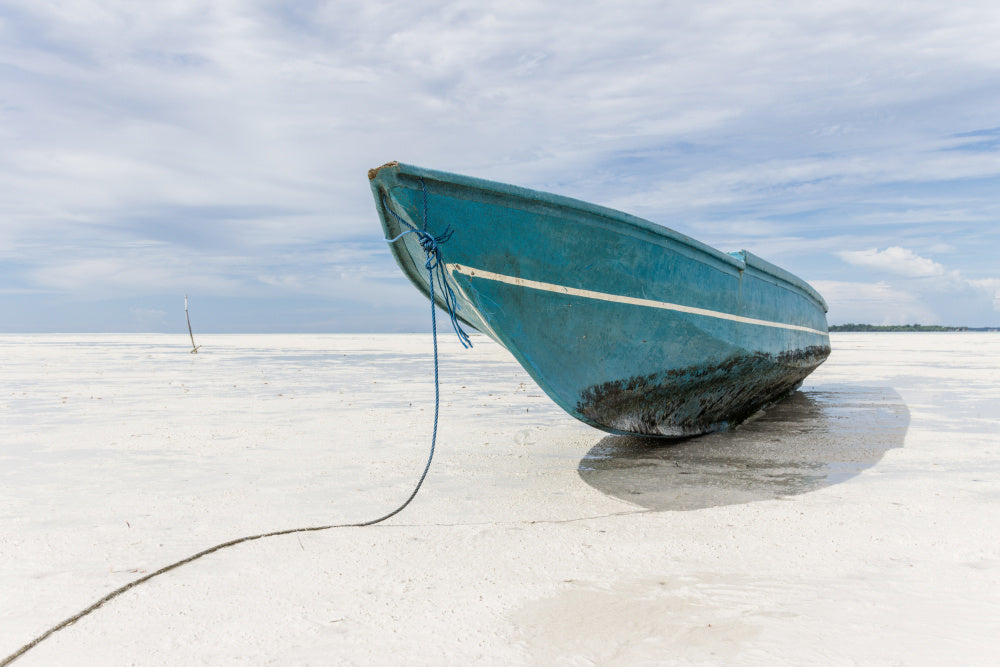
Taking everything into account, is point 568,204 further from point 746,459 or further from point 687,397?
point 746,459

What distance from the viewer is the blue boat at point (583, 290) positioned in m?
3.69

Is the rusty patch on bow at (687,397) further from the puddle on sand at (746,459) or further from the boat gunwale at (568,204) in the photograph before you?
the boat gunwale at (568,204)

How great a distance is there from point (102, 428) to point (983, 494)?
6949mm

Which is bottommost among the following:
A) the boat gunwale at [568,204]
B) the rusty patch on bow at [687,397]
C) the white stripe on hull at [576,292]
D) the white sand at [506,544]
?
the white sand at [506,544]

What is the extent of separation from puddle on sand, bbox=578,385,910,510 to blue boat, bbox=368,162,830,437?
291 millimetres

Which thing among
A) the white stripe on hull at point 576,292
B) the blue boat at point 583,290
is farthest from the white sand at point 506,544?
the white stripe on hull at point 576,292

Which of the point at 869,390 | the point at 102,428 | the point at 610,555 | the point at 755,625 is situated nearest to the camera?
the point at 755,625

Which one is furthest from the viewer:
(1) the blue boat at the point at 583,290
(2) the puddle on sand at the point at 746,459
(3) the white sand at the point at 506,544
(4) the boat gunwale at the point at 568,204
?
(2) the puddle on sand at the point at 746,459

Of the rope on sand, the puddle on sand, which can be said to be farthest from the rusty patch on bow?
the rope on sand

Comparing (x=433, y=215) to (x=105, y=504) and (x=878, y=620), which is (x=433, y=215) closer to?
(x=105, y=504)

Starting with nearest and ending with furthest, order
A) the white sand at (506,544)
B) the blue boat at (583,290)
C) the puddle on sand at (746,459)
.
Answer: the white sand at (506,544)
the blue boat at (583,290)
the puddle on sand at (746,459)

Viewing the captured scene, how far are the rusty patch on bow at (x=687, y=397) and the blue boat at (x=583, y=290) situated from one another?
0.01m

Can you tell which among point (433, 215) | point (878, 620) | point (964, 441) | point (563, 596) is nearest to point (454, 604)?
point (563, 596)

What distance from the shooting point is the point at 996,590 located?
2357 mm
